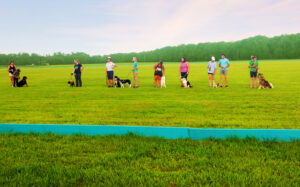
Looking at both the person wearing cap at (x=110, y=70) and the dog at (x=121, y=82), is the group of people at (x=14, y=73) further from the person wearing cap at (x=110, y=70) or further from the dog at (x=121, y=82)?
the dog at (x=121, y=82)

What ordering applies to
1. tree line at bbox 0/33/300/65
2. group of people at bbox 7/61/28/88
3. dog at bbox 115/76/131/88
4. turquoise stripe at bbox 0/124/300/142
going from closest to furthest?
turquoise stripe at bbox 0/124/300/142 → dog at bbox 115/76/131/88 → group of people at bbox 7/61/28/88 → tree line at bbox 0/33/300/65

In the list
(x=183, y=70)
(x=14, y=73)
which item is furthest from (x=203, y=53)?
(x=14, y=73)

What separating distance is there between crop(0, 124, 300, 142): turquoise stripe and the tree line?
12353cm

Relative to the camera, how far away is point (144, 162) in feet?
12.3

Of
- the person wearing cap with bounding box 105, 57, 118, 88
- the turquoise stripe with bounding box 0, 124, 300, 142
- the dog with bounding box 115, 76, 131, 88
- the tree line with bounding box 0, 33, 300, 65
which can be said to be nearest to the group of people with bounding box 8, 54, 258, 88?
the person wearing cap with bounding box 105, 57, 118, 88

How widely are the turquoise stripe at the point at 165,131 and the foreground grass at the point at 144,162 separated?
0.19 m

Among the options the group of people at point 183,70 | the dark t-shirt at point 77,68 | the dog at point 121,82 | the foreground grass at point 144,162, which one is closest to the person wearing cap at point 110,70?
the group of people at point 183,70

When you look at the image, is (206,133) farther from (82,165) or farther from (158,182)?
(82,165)

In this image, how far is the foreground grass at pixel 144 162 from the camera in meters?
3.16

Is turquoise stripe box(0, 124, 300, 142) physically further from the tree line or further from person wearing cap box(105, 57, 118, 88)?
the tree line

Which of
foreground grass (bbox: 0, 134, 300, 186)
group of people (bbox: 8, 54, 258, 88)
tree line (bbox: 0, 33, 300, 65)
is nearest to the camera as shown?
foreground grass (bbox: 0, 134, 300, 186)

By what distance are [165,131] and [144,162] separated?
Answer: 1237 millimetres

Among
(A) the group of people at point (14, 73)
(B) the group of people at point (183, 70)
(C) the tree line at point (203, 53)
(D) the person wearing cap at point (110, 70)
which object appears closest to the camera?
(B) the group of people at point (183, 70)

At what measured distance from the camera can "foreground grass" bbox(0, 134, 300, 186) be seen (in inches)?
124
